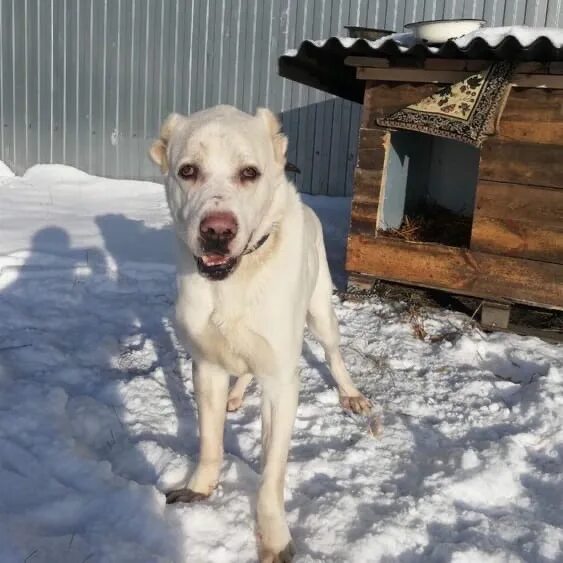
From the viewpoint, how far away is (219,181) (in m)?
2.14

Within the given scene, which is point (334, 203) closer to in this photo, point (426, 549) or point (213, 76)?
point (213, 76)

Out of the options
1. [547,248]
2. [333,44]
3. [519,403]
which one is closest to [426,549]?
[519,403]

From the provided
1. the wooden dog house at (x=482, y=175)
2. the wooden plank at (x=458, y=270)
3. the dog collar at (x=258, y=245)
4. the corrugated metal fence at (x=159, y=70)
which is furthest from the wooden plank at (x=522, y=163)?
the corrugated metal fence at (x=159, y=70)

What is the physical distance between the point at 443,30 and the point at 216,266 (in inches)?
116

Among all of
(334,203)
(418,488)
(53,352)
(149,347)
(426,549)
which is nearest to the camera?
(426,549)

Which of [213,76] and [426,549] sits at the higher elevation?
[213,76]

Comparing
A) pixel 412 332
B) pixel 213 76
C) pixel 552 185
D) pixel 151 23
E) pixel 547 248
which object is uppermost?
pixel 151 23

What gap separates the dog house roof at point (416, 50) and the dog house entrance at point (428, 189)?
2.58 ft

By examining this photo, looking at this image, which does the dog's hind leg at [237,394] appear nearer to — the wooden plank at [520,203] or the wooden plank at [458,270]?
the wooden plank at [458,270]

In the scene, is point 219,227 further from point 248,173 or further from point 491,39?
point 491,39

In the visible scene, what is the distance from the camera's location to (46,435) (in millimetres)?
2646

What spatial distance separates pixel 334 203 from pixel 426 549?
5.91 m

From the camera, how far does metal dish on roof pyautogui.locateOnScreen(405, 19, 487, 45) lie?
4.18m

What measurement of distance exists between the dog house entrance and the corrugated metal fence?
1.66 m
